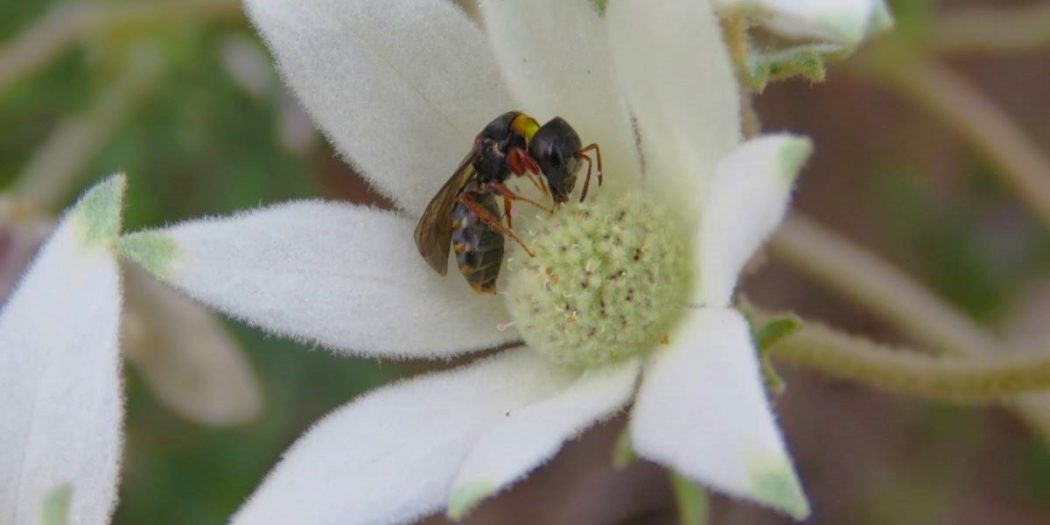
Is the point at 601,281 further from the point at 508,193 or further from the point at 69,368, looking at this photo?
the point at 69,368

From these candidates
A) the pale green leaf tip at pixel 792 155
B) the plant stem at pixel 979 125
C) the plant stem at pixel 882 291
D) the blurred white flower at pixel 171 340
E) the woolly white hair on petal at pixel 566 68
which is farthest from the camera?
the plant stem at pixel 979 125

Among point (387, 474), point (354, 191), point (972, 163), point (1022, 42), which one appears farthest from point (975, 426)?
point (387, 474)

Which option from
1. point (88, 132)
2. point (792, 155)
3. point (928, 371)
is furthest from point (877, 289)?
point (88, 132)

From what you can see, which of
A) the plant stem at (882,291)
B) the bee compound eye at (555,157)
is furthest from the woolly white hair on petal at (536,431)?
the plant stem at (882,291)

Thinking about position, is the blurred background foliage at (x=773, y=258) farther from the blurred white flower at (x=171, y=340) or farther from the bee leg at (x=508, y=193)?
the bee leg at (x=508, y=193)

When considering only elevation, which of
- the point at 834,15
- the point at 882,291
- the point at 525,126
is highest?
the point at 834,15

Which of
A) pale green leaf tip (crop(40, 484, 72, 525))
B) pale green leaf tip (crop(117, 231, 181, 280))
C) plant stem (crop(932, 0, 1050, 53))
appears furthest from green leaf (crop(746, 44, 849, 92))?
plant stem (crop(932, 0, 1050, 53))
